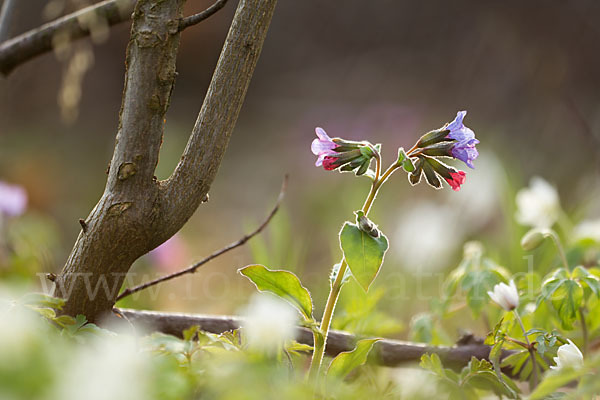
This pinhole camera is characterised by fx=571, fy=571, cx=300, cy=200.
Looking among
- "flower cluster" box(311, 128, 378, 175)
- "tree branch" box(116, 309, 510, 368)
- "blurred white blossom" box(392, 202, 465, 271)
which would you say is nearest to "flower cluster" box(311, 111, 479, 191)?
"flower cluster" box(311, 128, 378, 175)

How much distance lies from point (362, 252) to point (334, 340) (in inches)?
8.4

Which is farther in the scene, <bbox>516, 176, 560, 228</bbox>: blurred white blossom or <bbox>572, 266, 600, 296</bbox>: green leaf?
<bbox>516, 176, 560, 228</bbox>: blurred white blossom

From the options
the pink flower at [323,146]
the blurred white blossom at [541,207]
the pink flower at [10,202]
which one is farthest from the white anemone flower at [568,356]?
the pink flower at [10,202]

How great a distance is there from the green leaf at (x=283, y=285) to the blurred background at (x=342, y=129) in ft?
1.98

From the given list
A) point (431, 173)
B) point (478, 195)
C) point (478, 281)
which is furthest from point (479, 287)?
point (478, 195)

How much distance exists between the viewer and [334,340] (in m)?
0.63

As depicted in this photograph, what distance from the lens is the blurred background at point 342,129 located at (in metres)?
1.40

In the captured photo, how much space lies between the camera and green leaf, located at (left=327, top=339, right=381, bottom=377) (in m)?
0.47

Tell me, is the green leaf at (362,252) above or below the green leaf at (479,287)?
above

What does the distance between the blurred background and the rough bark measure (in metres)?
0.57

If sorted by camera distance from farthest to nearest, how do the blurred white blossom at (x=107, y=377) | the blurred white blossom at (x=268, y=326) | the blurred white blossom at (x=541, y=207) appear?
the blurred white blossom at (x=541, y=207) → the blurred white blossom at (x=268, y=326) → the blurred white blossom at (x=107, y=377)

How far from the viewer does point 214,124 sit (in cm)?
50

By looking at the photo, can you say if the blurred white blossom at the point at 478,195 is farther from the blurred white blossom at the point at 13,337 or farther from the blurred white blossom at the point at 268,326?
the blurred white blossom at the point at 13,337

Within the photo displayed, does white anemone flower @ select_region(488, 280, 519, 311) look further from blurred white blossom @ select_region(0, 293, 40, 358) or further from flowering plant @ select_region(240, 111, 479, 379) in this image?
blurred white blossom @ select_region(0, 293, 40, 358)
